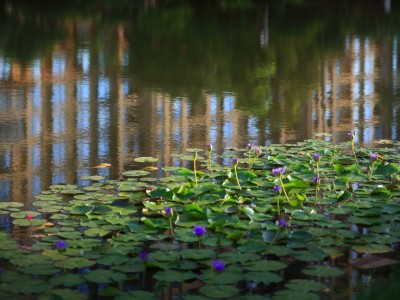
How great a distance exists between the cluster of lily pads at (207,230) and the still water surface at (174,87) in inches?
24.2

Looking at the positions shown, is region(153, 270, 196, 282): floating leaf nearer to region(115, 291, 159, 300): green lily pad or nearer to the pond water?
region(115, 291, 159, 300): green lily pad

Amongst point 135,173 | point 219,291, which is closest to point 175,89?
point 135,173

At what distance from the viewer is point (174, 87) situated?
1107 cm

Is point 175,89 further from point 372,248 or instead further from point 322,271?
point 322,271

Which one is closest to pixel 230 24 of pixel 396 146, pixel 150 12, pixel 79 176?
pixel 150 12

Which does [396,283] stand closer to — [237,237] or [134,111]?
[237,237]

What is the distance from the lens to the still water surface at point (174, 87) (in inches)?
324

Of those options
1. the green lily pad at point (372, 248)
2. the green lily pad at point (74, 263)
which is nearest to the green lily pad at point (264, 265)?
the green lily pad at point (372, 248)

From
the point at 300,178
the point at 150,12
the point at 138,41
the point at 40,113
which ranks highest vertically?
the point at 150,12

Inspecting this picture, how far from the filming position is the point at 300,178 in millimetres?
7008

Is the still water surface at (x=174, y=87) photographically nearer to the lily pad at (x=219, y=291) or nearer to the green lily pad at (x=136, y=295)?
the green lily pad at (x=136, y=295)

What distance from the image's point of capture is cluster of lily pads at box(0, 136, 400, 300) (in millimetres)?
4926

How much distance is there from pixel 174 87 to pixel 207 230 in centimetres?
533

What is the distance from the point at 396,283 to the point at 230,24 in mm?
14243
